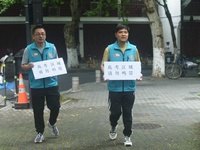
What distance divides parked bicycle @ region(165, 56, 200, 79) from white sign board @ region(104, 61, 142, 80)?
11.3 m

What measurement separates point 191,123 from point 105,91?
221 inches

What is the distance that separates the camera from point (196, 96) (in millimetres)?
11078

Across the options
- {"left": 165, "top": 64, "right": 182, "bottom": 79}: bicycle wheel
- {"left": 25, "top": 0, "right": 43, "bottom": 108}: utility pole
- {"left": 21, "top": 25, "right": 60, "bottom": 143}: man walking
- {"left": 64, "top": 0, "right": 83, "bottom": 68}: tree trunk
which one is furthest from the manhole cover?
{"left": 64, "top": 0, "right": 83, "bottom": 68}: tree trunk

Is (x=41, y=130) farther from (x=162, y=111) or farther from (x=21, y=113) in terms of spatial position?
(x=162, y=111)

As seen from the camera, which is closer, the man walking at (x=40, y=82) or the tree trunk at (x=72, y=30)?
the man walking at (x=40, y=82)

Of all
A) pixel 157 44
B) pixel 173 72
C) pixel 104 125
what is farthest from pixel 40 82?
pixel 157 44

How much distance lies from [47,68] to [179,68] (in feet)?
38.8

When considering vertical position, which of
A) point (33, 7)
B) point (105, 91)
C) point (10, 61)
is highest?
point (33, 7)

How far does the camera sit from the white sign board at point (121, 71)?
5586mm

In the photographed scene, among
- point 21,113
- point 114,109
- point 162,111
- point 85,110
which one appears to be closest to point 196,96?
point 162,111

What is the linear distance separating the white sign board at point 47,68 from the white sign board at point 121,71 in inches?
35.1

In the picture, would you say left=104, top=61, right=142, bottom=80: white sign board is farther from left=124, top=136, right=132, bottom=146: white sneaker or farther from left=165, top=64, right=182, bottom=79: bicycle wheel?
left=165, top=64, right=182, bottom=79: bicycle wheel

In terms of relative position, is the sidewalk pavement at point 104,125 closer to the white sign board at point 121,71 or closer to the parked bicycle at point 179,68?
the white sign board at point 121,71

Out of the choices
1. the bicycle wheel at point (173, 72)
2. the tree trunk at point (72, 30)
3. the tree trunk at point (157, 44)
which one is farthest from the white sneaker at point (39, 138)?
the tree trunk at point (72, 30)
